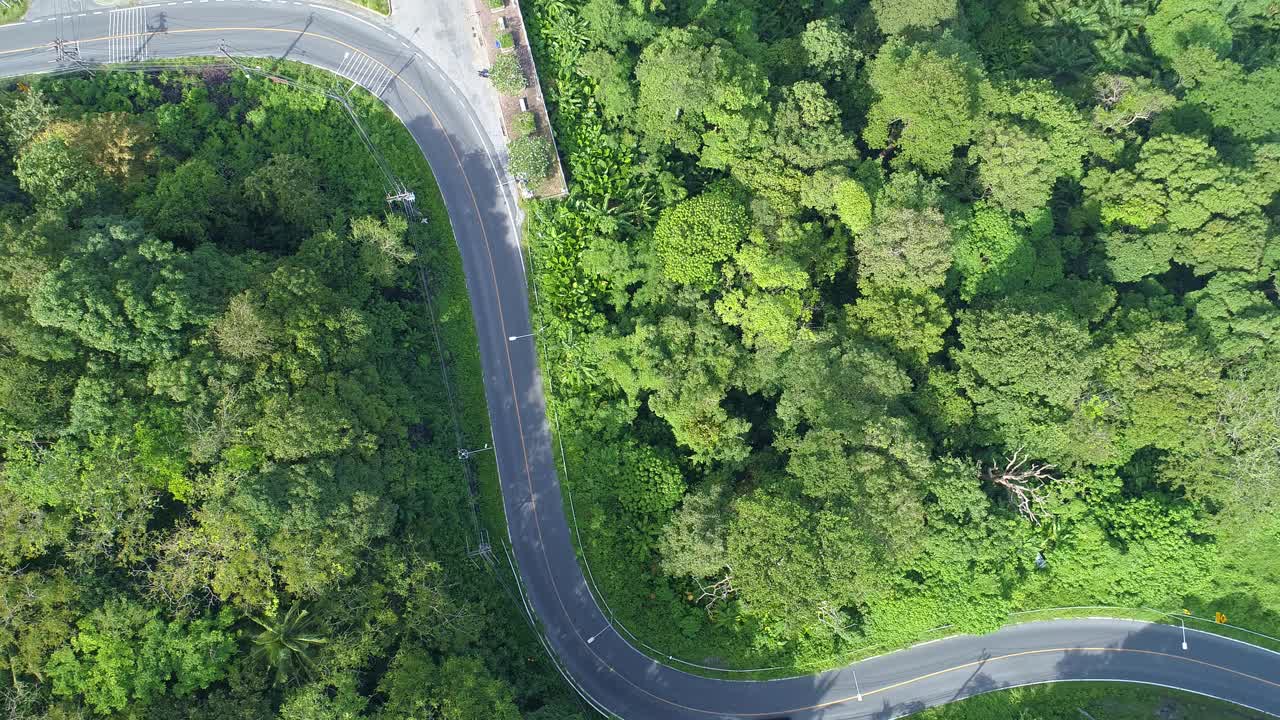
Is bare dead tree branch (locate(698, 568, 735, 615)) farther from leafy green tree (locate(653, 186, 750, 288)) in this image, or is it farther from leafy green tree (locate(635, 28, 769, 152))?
leafy green tree (locate(635, 28, 769, 152))

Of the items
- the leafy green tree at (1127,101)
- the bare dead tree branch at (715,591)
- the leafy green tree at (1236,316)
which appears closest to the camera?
the leafy green tree at (1236,316)

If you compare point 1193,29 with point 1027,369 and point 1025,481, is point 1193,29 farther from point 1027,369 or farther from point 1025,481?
point 1025,481

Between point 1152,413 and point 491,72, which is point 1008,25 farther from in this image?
point 491,72

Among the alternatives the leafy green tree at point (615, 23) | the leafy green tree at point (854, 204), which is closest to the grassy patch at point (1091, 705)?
the leafy green tree at point (854, 204)

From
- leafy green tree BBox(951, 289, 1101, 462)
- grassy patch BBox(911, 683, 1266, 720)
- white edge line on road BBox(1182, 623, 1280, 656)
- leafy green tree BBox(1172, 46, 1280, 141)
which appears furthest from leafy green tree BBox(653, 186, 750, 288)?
white edge line on road BBox(1182, 623, 1280, 656)

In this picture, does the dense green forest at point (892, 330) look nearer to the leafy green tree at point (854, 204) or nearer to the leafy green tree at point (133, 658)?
the leafy green tree at point (854, 204)

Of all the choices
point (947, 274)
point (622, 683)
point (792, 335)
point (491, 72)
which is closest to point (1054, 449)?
point (947, 274)
